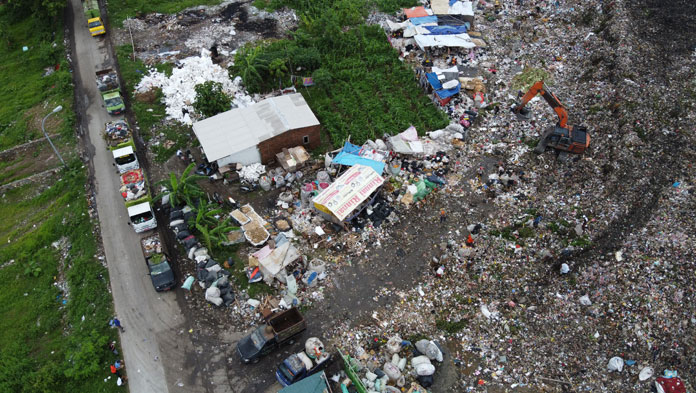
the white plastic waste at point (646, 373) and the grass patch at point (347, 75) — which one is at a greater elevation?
the grass patch at point (347, 75)

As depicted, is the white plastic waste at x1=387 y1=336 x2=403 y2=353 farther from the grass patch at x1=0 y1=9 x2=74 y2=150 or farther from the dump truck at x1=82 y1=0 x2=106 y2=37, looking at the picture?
the dump truck at x1=82 y1=0 x2=106 y2=37

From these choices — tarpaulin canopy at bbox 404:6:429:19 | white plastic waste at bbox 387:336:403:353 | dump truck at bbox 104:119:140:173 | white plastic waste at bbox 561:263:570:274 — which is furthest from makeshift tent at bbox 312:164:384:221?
tarpaulin canopy at bbox 404:6:429:19

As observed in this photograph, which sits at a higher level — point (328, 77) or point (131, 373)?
point (328, 77)

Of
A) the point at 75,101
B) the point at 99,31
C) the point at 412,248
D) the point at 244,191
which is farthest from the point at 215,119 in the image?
the point at 99,31

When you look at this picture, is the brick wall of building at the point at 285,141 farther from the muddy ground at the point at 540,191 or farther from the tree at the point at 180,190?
the tree at the point at 180,190

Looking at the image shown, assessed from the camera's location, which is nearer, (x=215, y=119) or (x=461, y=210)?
(x=461, y=210)

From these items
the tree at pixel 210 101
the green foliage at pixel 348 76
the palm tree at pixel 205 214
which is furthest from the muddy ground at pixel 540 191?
the green foliage at pixel 348 76

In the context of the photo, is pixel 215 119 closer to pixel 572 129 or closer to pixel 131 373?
pixel 131 373

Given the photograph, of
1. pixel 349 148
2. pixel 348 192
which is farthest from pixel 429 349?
pixel 349 148
